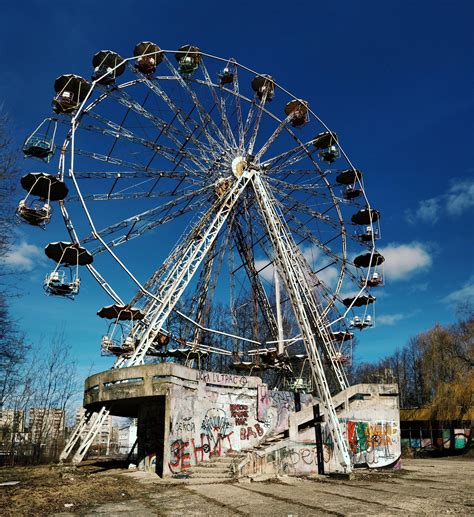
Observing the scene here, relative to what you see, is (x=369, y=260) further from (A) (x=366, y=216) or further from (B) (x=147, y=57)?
(B) (x=147, y=57)

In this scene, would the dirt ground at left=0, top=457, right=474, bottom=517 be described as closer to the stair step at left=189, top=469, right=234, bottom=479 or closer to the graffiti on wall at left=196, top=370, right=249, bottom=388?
the stair step at left=189, top=469, right=234, bottom=479

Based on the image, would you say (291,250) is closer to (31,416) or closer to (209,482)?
(209,482)

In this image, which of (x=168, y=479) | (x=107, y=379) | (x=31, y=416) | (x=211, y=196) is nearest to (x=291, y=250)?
(x=211, y=196)

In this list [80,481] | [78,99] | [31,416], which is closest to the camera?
[80,481]

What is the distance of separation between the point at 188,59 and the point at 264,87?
5303 millimetres

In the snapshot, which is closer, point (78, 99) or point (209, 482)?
point (209, 482)

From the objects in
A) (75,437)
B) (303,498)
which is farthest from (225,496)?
(75,437)

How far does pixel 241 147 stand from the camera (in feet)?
89.7

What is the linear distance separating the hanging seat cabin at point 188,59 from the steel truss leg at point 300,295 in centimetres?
666

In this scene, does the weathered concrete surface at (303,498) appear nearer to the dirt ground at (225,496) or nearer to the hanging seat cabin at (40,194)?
the dirt ground at (225,496)

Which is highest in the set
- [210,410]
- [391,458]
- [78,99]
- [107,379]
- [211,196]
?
[78,99]

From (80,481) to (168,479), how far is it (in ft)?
9.45

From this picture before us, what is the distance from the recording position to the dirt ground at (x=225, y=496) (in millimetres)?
10703

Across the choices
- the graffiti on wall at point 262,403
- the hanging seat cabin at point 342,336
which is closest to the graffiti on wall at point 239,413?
the graffiti on wall at point 262,403
